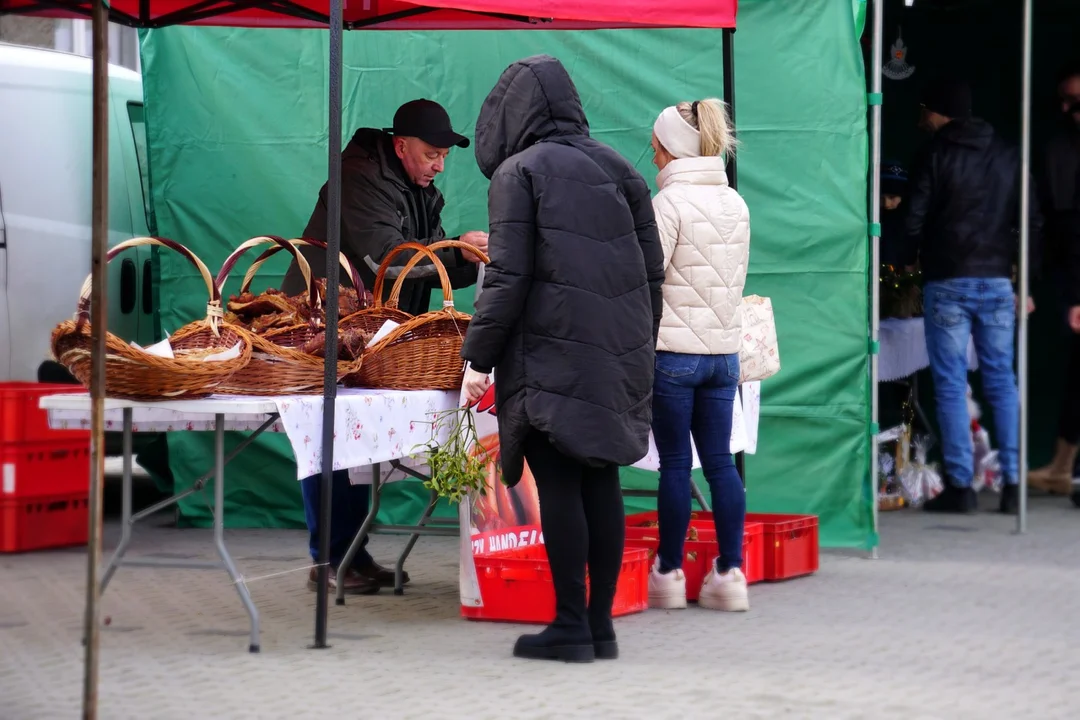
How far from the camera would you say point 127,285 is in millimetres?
8367

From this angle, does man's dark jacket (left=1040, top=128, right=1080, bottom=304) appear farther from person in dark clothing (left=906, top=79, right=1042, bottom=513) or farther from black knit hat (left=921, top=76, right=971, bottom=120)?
black knit hat (left=921, top=76, right=971, bottom=120)

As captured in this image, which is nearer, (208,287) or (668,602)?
(208,287)

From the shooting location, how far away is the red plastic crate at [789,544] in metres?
6.63

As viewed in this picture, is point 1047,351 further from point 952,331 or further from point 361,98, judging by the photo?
point 361,98

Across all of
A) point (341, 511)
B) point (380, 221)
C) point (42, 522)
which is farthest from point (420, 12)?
point (42, 522)

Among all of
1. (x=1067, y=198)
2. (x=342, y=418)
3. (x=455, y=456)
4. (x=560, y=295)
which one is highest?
(x=1067, y=198)

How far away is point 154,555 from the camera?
7406 mm

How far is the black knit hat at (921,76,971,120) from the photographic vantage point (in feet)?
28.5

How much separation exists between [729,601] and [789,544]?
827 millimetres

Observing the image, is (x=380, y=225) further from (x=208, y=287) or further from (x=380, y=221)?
(x=208, y=287)

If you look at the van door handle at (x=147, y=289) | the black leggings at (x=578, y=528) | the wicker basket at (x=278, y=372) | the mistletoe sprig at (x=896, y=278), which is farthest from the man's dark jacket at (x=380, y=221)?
the mistletoe sprig at (x=896, y=278)

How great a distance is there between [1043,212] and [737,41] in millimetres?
2584

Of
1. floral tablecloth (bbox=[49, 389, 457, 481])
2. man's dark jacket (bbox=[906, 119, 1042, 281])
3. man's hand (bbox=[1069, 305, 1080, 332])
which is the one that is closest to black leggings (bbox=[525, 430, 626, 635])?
floral tablecloth (bbox=[49, 389, 457, 481])

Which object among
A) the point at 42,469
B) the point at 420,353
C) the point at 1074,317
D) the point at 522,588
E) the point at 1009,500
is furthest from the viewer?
the point at 1074,317
